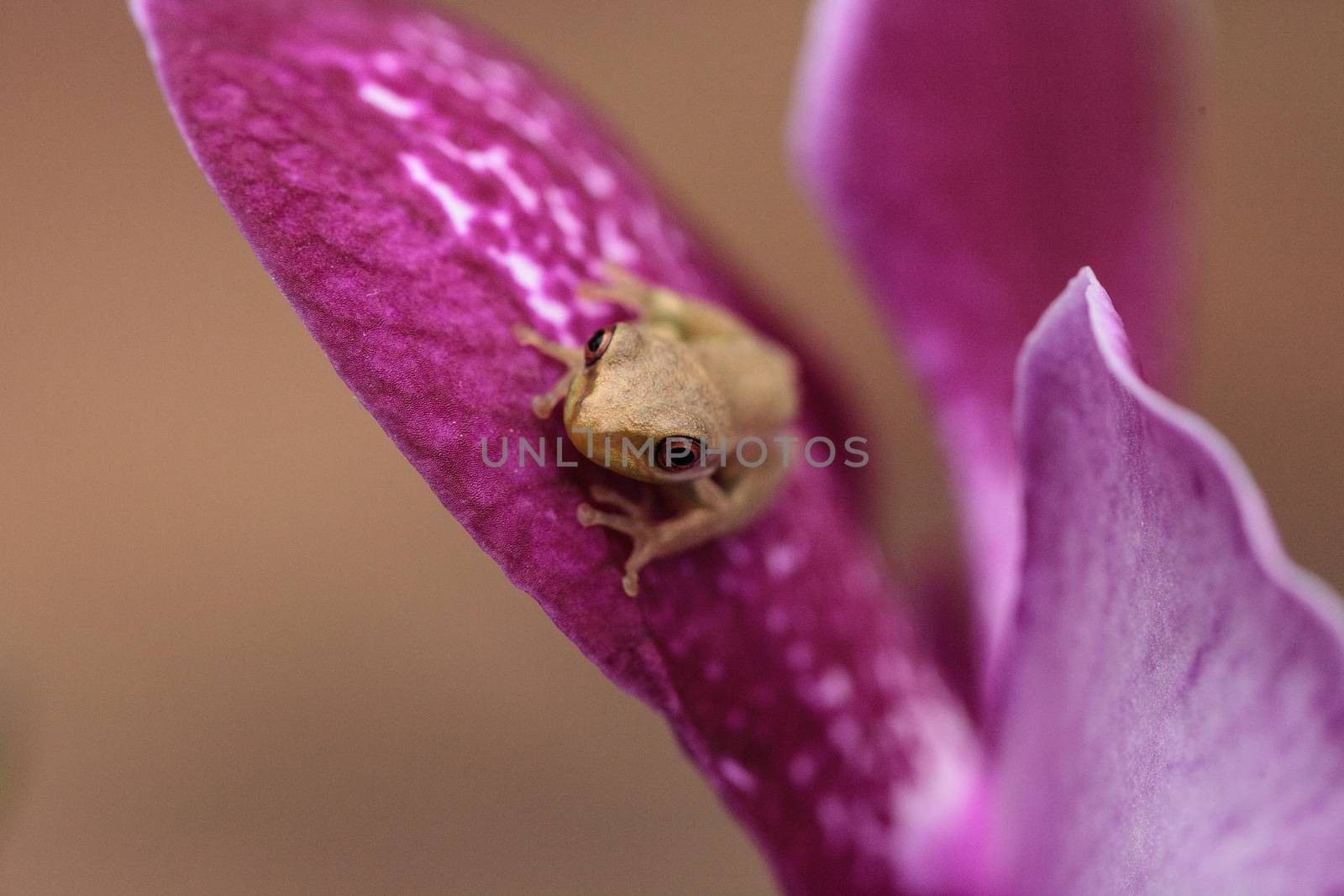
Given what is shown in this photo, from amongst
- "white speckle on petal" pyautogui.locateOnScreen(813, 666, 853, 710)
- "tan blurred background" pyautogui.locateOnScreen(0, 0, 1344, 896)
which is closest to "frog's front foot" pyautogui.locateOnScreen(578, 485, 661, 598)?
"white speckle on petal" pyautogui.locateOnScreen(813, 666, 853, 710)

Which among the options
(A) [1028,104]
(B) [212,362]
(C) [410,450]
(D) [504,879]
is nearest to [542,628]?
(D) [504,879]

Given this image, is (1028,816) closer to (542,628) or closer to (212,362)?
(542,628)

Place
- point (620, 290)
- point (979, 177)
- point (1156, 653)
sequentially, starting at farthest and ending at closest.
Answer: point (979, 177)
point (620, 290)
point (1156, 653)

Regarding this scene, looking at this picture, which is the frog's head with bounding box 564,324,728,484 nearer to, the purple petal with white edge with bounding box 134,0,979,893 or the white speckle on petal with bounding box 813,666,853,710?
the purple petal with white edge with bounding box 134,0,979,893

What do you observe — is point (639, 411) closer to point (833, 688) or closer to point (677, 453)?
point (677, 453)

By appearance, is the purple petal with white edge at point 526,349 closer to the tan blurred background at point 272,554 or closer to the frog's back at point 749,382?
the frog's back at point 749,382

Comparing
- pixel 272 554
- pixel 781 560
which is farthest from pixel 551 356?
pixel 272 554

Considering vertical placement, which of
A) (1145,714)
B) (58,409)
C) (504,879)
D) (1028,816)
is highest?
(1145,714)
